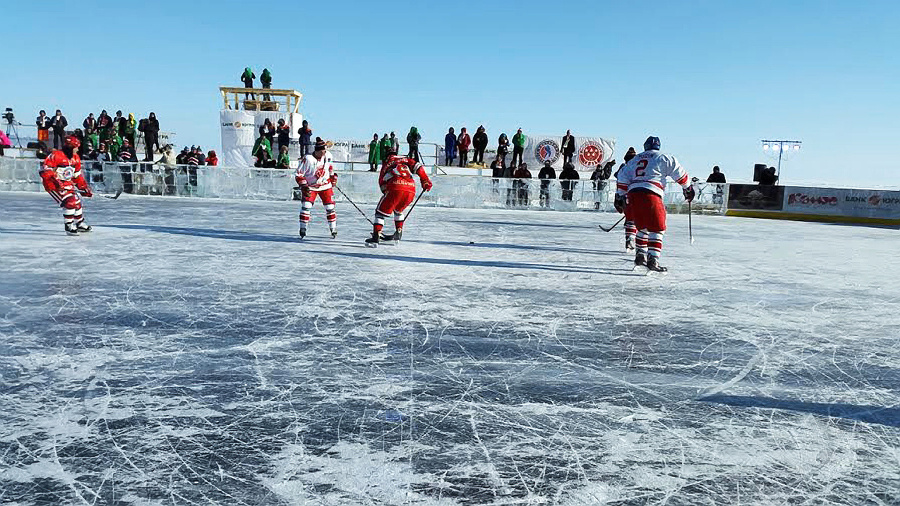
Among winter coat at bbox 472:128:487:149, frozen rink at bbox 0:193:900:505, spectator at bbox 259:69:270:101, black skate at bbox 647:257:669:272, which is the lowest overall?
frozen rink at bbox 0:193:900:505

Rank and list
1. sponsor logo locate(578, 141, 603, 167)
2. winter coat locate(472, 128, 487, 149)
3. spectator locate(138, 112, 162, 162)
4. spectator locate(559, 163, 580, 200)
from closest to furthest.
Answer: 1. spectator locate(559, 163, 580, 200)
2. spectator locate(138, 112, 162, 162)
3. winter coat locate(472, 128, 487, 149)
4. sponsor logo locate(578, 141, 603, 167)

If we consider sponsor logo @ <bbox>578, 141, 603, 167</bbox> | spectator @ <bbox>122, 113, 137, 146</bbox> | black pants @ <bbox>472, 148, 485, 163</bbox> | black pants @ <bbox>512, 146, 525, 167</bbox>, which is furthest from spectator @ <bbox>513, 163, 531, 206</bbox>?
spectator @ <bbox>122, 113, 137, 146</bbox>

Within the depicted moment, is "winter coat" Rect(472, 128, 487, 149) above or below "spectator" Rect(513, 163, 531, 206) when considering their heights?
above

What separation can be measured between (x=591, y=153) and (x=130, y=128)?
16.1 metres

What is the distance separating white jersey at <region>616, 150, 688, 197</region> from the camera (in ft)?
22.9

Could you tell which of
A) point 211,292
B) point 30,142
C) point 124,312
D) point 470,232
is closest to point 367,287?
point 211,292

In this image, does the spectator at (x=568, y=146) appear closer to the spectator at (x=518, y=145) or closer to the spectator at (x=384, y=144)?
the spectator at (x=518, y=145)

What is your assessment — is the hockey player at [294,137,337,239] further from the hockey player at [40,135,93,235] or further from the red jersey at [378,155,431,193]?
the hockey player at [40,135,93,235]

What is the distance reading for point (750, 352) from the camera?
3.86 m

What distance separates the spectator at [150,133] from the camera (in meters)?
19.2

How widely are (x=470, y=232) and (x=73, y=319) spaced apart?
7.64m

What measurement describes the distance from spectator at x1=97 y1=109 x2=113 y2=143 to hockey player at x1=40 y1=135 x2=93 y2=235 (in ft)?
40.8

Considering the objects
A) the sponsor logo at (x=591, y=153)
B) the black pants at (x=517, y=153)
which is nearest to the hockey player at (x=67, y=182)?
the black pants at (x=517, y=153)

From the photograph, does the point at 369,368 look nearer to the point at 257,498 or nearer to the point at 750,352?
the point at 257,498
